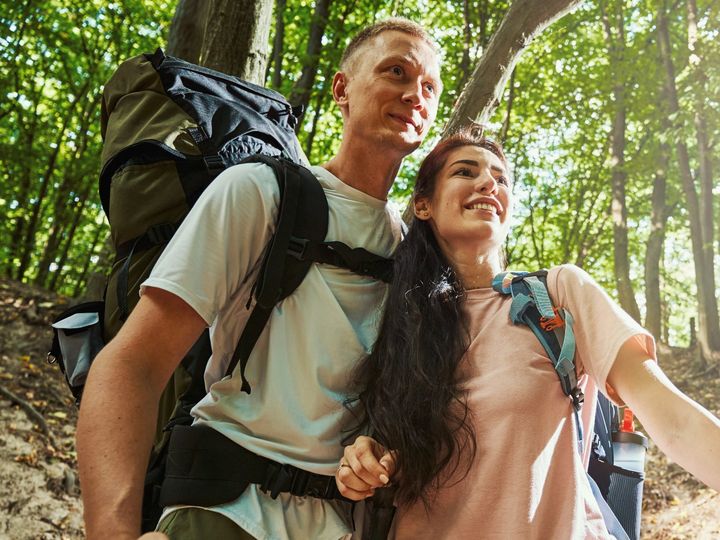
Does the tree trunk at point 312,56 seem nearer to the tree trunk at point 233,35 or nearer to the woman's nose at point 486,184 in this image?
the tree trunk at point 233,35

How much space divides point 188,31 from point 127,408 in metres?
4.13

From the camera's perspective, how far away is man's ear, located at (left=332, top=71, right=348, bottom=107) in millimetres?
2684

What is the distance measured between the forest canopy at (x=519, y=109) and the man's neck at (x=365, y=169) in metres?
6.07

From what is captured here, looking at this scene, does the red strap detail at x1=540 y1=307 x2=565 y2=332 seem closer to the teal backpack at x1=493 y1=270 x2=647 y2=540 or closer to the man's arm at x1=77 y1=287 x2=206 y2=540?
the teal backpack at x1=493 y1=270 x2=647 y2=540

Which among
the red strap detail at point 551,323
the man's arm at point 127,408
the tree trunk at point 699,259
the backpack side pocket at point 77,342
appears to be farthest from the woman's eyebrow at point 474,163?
the tree trunk at point 699,259

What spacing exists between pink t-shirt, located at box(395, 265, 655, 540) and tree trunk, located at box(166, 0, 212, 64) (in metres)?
4.02

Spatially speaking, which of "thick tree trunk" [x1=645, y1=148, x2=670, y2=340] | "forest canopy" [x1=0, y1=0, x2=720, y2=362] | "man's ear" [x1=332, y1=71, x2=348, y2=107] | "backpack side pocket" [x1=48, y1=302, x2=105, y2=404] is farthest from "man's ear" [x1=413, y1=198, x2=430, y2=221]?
"thick tree trunk" [x1=645, y1=148, x2=670, y2=340]

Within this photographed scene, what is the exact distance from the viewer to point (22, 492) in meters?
5.70

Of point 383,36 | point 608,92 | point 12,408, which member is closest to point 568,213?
point 608,92

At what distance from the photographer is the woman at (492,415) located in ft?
6.01

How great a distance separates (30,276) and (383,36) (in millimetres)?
16079

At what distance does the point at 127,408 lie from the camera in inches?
65.1

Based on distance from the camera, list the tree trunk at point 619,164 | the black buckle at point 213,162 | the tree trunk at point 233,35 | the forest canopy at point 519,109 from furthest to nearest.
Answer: the tree trunk at point 619,164 < the forest canopy at point 519,109 < the tree trunk at point 233,35 < the black buckle at point 213,162

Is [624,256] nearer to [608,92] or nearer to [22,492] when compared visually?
[608,92]
